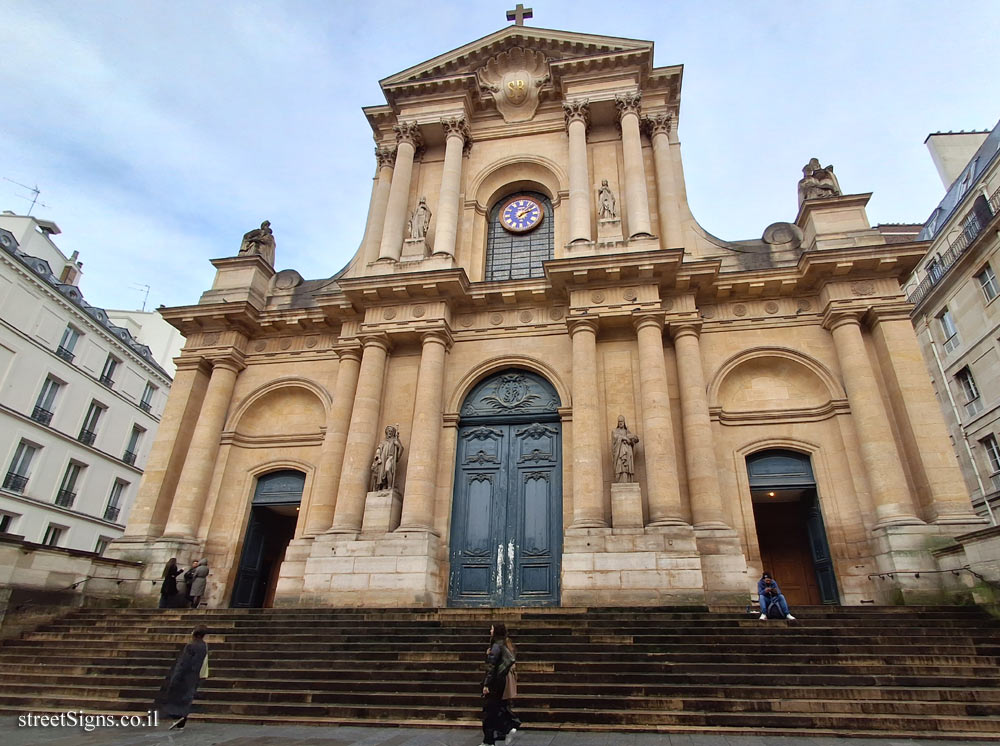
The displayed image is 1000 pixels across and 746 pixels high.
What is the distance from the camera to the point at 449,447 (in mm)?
14898

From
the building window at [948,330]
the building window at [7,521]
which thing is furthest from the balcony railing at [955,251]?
the building window at [7,521]

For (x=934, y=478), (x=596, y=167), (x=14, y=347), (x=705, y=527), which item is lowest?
(x=705, y=527)

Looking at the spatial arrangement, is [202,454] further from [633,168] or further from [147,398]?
[147,398]

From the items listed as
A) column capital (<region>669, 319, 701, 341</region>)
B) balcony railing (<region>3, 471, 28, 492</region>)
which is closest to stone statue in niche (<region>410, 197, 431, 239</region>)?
column capital (<region>669, 319, 701, 341</region>)

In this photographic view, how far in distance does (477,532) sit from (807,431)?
8.13 meters

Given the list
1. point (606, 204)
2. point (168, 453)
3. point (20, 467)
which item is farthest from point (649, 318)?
point (20, 467)

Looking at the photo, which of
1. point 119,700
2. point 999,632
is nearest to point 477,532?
point 119,700

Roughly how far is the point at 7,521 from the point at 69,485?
2991 millimetres

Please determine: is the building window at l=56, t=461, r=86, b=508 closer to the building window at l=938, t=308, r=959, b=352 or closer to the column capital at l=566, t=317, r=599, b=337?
the column capital at l=566, t=317, r=599, b=337

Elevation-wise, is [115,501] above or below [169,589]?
above

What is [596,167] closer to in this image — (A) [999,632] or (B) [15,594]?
(A) [999,632]

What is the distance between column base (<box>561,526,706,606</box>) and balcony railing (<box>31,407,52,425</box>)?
21920 millimetres

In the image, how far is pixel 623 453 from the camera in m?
12.8

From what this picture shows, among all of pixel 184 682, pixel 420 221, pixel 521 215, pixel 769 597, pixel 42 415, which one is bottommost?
pixel 184 682
